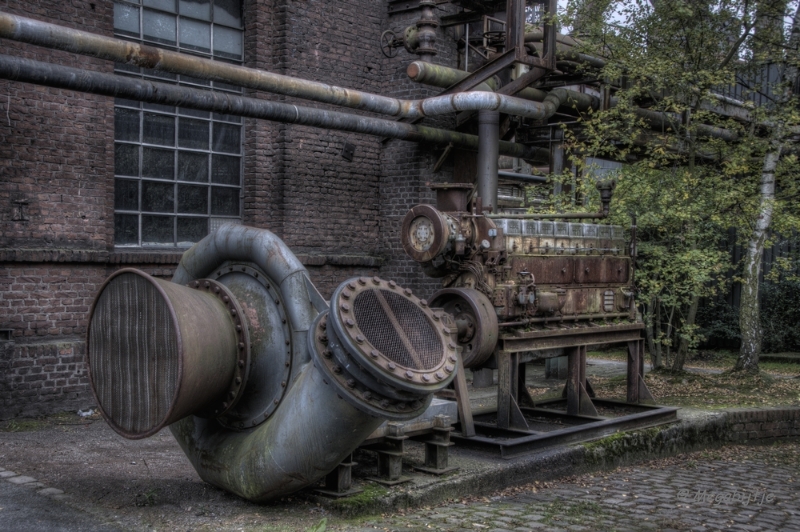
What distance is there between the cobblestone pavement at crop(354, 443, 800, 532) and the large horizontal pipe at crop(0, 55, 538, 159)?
506 centimetres

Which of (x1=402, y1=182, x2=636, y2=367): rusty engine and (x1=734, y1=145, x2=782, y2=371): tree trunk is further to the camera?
(x1=734, y1=145, x2=782, y2=371): tree trunk

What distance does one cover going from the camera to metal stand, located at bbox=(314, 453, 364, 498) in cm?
546

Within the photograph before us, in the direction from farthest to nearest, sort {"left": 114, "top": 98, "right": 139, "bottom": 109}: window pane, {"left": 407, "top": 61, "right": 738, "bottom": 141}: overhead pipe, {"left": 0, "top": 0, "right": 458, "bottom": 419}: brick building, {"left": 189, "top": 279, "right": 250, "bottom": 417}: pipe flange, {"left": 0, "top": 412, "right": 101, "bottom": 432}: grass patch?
{"left": 407, "top": 61, "right": 738, "bottom": 141}: overhead pipe < {"left": 114, "top": 98, "right": 139, "bottom": 109}: window pane < {"left": 0, "top": 0, "right": 458, "bottom": 419}: brick building < {"left": 0, "top": 412, "right": 101, "bottom": 432}: grass patch < {"left": 189, "top": 279, "right": 250, "bottom": 417}: pipe flange

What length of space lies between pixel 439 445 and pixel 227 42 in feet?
21.3

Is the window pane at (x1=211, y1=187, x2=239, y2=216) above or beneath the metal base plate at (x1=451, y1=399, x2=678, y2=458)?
above

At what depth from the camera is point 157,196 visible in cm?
992

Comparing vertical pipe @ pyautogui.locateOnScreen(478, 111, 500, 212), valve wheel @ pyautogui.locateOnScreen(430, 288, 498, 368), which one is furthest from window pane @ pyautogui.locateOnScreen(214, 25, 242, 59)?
valve wheel @ pyautogui.locateOnScreen(430, 288, 498, 368)

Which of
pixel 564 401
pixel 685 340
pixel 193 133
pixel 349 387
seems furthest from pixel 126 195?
pixel 685 340

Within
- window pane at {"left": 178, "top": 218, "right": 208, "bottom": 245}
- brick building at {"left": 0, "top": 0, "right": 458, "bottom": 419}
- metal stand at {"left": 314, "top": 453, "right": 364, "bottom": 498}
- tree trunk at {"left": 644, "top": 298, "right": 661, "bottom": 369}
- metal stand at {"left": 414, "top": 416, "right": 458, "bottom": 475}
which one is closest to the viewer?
metal stand at {"left": 314, "top": 453, "right": 364, "bottom": 498}

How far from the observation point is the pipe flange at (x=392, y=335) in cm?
471

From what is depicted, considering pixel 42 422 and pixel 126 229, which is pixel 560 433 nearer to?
pixel 42 422

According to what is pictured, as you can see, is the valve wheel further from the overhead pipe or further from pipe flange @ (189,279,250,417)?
the overhead pipe

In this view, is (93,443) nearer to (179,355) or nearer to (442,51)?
(179,355)

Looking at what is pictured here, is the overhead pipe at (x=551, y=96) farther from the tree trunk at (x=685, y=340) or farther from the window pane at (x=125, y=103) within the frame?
the window pane at (x=125, y=103)
